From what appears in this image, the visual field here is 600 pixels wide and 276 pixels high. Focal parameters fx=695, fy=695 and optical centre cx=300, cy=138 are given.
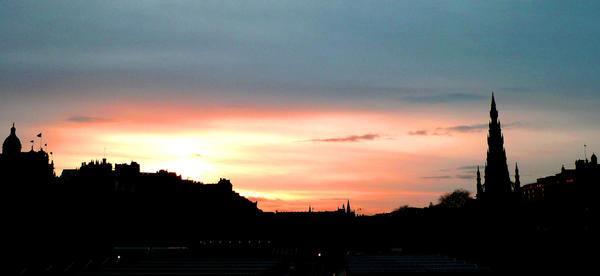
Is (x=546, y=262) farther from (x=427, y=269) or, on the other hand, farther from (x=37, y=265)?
(x=37, y=265)

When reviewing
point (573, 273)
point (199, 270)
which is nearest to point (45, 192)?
point (199, 270)

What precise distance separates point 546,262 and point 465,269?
58113mm

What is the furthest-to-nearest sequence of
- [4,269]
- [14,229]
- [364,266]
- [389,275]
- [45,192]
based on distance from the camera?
[45,192] < [14,229] < [364,266] < [4,269] < [389,275]

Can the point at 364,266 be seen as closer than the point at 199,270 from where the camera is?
No

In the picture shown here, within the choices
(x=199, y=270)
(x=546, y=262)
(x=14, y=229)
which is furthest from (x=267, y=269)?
(x=14, y=229)

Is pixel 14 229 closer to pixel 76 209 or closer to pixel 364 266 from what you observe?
pixel 76 209

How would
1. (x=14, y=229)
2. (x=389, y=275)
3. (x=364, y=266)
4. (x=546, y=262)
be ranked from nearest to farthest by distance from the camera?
(x=389, y=275)
(x=364, y=266)
(x=546, y=262)
(x=14, y=229)

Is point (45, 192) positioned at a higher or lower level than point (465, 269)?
higher

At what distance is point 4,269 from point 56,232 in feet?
250

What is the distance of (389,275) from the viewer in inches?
4124

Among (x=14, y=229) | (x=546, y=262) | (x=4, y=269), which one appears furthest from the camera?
(x=14, y=229)

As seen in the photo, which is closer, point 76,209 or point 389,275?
point 389,275

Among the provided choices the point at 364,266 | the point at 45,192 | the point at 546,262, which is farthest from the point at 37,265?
the point at 546,262

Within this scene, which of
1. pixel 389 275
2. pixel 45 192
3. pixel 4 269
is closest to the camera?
pixel 389 275
